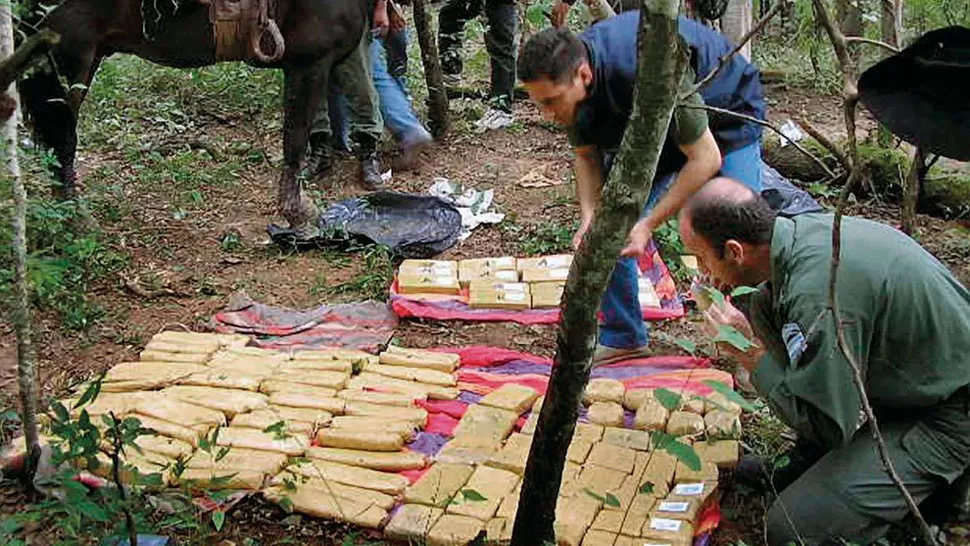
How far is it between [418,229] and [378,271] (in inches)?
22.8

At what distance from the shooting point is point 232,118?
8312 millimetres

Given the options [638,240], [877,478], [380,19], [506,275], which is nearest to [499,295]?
[506,275]

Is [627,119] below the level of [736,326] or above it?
above

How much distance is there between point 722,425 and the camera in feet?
12.5

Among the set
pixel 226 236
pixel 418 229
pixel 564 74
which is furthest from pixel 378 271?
pixel 564 74

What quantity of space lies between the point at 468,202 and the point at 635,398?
2.67 metres

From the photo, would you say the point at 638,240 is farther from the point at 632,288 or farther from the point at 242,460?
the point at 242,460

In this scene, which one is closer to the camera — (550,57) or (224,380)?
(550,57)

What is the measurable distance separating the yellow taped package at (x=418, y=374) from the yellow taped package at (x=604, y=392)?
0.54m

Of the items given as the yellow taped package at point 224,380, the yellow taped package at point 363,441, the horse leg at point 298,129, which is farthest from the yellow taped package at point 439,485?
the horse leg at point 298,129

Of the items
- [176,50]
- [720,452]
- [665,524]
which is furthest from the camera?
[176,50]

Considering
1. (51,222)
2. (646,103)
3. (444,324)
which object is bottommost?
(444,324)

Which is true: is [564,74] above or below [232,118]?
above

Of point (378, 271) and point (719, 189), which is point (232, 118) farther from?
point (719, 189)
